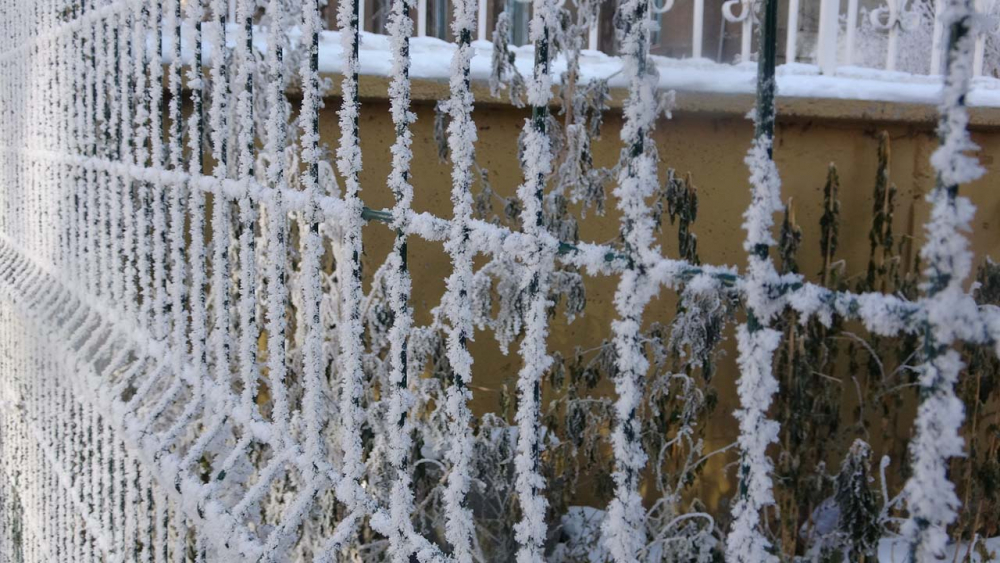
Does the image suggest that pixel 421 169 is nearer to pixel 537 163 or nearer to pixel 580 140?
pixel 580 140

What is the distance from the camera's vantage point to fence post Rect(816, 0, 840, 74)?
3883 millimetres

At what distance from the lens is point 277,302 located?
1.55m

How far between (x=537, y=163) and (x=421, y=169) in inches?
107

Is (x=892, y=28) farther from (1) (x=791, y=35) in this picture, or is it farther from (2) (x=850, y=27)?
(1) (x=791, y=35)

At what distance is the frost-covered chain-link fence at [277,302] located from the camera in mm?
707

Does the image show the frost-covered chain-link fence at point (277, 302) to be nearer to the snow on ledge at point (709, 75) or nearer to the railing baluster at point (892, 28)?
the snow on ledge at point (709, 75)

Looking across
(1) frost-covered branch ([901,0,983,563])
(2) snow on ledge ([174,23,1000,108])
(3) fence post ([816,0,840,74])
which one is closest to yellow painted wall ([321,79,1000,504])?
(2) snow on ledge ([174,23,1000,108])

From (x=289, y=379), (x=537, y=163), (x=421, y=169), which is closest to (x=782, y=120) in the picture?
(x=421, y=169)

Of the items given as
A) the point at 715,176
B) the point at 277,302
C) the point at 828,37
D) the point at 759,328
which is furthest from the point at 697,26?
the point at 759,328

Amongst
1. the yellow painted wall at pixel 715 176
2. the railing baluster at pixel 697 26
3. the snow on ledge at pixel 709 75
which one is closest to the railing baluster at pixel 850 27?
the snow on ledge at pixel 709 75

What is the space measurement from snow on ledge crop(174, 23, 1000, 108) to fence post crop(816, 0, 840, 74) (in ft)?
0.13

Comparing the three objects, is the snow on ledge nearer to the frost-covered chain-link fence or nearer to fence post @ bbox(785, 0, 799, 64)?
fence post @ bbox(785, 0, 799, 64)

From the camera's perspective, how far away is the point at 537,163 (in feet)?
3.02

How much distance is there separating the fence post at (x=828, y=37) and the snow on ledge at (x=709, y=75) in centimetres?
4
